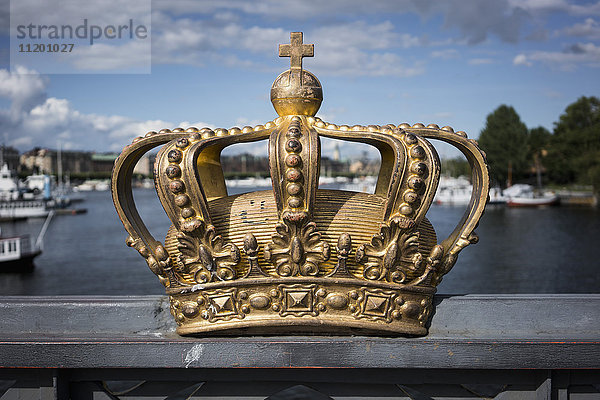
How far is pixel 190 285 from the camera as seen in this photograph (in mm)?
2217

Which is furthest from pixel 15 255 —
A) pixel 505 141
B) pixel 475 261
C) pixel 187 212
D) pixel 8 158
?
pixel 505 141

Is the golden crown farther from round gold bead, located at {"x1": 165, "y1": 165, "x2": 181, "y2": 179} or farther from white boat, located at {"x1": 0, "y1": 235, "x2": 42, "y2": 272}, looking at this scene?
white boat, located at {"x1": 0, "y1": 235, "x2": 42, "y2": 272}

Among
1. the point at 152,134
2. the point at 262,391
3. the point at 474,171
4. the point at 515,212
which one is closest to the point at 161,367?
the point at 262,391

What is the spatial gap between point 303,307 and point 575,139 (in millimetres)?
47085

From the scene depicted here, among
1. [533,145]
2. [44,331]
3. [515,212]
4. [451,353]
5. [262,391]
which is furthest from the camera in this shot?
[533,145]

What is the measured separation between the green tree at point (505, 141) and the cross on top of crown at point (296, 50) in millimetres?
48814

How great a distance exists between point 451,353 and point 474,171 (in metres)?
0.72

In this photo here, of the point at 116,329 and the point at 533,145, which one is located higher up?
the point at 533,145

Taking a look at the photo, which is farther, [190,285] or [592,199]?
[592,199]

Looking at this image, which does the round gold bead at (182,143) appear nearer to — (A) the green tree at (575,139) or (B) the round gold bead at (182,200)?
(B) the round gold bead at (182,200)

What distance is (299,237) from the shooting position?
211 cm

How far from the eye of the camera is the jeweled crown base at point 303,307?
2.14 meters

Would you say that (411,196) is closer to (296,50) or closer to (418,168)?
(418,168)

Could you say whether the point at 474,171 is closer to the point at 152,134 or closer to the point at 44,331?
the point at 152,134
